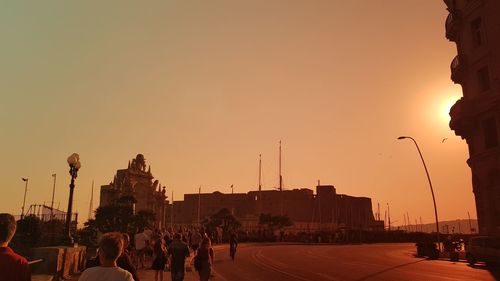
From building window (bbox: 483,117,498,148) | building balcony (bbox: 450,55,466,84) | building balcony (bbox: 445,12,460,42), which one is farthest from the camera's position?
building balcony (bbox: 445,12,460,42)

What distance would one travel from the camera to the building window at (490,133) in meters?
36.4

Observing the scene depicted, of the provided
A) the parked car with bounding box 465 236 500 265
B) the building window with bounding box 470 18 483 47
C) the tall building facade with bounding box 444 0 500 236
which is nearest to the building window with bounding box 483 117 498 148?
the tall building facade with bounding box 444 0 500 236

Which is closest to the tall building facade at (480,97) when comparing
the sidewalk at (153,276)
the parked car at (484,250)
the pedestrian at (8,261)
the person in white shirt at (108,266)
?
the parked car at (484,250)

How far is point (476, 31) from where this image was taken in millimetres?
39500

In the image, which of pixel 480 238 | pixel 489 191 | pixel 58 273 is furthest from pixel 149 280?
pixel 489 191

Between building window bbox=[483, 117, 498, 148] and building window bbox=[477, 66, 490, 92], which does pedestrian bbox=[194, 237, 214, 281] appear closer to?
building window bbox=[483, 117, 498, 148]

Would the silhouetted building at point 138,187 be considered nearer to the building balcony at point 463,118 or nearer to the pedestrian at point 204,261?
the building balcony at point 463,118

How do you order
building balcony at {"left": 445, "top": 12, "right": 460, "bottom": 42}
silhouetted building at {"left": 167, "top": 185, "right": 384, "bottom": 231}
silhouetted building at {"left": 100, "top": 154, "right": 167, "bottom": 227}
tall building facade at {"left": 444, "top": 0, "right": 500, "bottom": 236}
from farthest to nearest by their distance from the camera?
silhouetted building at {"left": 167, "top": 185, "right": 384, "bottom": 231}
silhouetted building at {"left": 100, "top": 154, "right": 167, "bottom": 227}
building balcony at {"left": 445, "top": 12, "right": 460, "bottom": 42}
tall building facade at {"left": 444, "top": 0, "right": 500, "bottom": 236}

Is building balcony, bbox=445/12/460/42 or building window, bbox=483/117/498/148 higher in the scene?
building balcony, bbox=445/12/460/42

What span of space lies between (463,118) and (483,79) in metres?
3.69


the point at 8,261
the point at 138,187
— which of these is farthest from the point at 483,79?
the point at 138,187

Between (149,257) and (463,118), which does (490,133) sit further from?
(149,257)

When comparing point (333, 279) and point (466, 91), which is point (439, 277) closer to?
point (333, 279)

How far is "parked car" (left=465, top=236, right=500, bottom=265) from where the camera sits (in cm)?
2762
